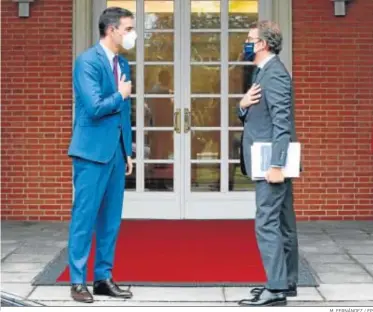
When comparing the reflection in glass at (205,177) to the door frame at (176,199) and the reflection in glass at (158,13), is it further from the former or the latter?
the reflection in glass at (158,13)

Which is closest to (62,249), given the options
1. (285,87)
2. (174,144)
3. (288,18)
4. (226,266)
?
(226,266)

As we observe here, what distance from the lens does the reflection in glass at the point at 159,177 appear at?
9.78 m

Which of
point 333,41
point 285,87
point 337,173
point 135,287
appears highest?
point 333,41

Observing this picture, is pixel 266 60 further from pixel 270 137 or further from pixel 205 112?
pixel 205 112

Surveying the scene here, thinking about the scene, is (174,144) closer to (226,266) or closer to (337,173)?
(337,173)

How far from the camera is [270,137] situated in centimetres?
538

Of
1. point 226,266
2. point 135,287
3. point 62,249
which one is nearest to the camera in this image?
point 135,287

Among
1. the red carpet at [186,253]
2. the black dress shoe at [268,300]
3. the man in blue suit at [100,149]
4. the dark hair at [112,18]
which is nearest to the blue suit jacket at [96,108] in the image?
the man in blue suit at [100,149]

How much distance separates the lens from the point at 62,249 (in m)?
7.70

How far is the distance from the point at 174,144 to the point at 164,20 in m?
1.47

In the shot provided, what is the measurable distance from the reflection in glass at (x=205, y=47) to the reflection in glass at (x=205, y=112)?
484 millimetres

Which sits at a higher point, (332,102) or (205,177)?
(332,102)

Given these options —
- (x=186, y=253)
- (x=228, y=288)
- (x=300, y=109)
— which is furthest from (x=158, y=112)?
(x=228, y=288)

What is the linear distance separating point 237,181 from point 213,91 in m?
1.10
